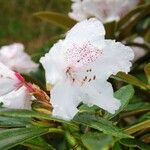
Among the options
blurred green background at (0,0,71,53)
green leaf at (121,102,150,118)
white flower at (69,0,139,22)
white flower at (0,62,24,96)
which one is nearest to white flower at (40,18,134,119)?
white flower at (0,62,24,96)

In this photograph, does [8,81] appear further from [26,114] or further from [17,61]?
[17,61]

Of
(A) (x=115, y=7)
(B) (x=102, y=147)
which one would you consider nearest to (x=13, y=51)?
(A) (x=115, y=7)

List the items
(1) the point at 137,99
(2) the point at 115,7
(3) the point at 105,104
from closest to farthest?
(3) the point at 105,104, (1) the point at 137,99, (2) the point at 115,7

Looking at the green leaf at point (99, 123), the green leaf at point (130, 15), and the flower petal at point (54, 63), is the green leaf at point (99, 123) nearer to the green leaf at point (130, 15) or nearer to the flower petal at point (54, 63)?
the flower petal at point (54, 63)

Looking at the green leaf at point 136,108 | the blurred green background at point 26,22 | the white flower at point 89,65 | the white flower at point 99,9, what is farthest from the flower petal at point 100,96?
the blurred green background at point 26,22

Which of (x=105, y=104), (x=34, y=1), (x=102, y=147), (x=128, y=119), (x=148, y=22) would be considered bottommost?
(x=102, y=147)

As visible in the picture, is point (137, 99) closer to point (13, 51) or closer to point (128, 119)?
point (128, 119)

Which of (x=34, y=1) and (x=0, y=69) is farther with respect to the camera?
(x=34, y=1)

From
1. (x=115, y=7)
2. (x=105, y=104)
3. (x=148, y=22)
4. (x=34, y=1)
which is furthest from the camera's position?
(x=34, y=1)

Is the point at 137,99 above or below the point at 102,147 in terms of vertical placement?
above
